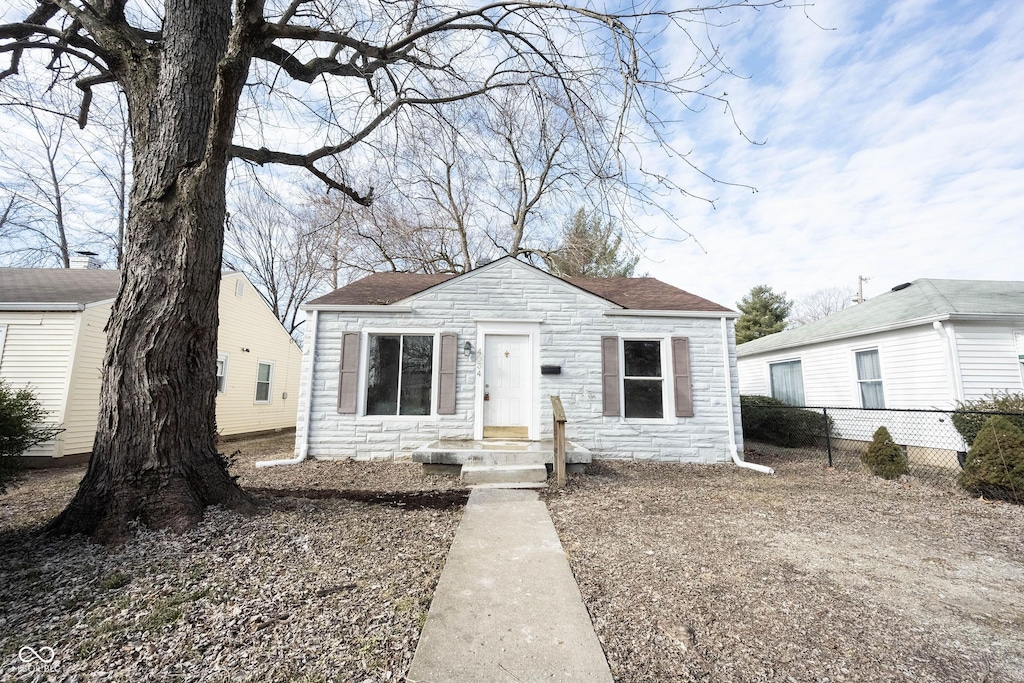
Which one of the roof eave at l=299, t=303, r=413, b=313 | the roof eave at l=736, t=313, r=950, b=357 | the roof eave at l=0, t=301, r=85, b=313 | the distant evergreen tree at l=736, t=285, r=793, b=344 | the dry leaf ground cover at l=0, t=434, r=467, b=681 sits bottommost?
the dry leaf ground cover at l=0, t=434, r=467, b=681

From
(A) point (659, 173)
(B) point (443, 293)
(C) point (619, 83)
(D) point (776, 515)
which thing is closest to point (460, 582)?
(A) point (659, 173)

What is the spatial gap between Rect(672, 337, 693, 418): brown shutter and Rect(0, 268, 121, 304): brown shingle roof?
10.2 meters

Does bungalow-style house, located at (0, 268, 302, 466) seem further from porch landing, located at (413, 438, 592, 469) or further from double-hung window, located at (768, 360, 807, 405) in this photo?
double-hung window, located at (768, 360, 807, 405)

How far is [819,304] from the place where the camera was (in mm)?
34312

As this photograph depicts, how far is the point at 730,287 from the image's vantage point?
773cm

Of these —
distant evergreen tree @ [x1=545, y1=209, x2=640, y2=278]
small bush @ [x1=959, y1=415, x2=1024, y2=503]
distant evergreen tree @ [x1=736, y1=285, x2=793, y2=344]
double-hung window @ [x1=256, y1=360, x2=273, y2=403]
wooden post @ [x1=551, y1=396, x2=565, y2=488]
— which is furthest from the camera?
distant evergreen tree @ [x1=736, y1=285, x2=793, y2=344]

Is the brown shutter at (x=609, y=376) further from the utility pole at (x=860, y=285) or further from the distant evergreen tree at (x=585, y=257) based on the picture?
the utility pole at (x=860, y=285)

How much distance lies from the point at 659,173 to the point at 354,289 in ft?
21.5

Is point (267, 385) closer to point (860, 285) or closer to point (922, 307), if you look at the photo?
point (922, 307)

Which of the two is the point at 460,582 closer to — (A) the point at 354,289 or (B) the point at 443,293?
(B) the point at 443,293

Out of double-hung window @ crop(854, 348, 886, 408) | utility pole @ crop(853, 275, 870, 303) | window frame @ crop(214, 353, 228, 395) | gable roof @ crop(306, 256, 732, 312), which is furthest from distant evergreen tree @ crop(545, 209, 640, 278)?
utility pole @ crop(853, 275, 870, 303)

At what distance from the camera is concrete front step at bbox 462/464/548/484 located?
17.9ft

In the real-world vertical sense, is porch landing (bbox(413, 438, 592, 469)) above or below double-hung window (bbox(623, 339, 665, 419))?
below

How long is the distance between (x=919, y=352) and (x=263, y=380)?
16713 millimetres
